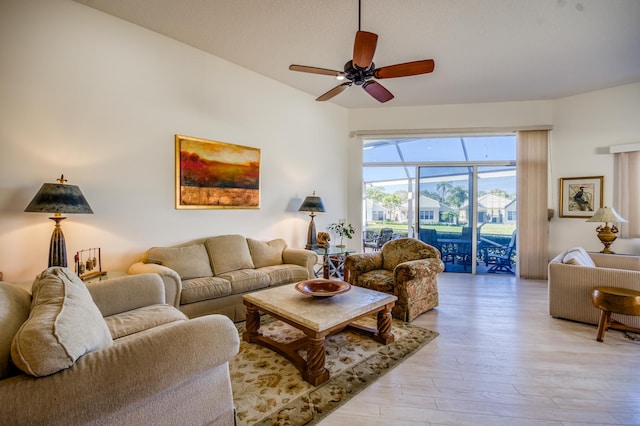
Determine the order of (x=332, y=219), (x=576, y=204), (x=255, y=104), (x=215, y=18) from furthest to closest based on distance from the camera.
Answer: (x=332, y=219), (x=576, y=204), (x=255, y=104), (x=215, y=18)

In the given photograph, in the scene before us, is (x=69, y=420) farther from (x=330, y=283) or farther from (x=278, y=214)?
(x=278, y=214)

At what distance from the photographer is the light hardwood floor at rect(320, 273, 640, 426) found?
68.1 inches

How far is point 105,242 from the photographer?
2.94m

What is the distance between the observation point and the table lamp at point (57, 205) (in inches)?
88.9

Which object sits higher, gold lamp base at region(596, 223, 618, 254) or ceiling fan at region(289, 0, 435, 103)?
ceiling fan at region(289, 0, 435, 103)

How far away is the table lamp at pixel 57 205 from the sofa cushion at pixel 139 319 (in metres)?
0.92

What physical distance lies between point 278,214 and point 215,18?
264 cm

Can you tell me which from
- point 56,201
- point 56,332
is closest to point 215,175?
point 56,201

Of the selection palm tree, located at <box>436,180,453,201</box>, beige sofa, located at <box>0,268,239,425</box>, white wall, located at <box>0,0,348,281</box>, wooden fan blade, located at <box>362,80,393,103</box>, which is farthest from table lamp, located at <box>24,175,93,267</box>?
palm tree, located at <box>436,180,453,201</box>

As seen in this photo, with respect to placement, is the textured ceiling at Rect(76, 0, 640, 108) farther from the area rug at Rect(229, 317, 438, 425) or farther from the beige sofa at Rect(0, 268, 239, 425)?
the area rug at Rect(229, 317, 438, 425)

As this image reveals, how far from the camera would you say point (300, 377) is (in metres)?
2.10

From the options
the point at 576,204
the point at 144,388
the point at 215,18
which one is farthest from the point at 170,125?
the point at 576,204

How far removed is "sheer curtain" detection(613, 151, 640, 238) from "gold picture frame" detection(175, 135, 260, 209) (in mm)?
5689

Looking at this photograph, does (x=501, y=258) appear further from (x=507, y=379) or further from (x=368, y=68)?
(x=368, y=68)
